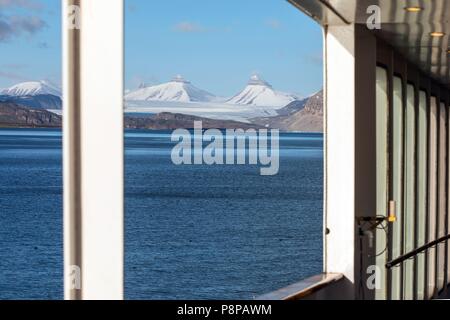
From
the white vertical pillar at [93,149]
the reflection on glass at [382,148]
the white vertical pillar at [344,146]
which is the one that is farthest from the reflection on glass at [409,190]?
the white vertical pillar at [93,149]

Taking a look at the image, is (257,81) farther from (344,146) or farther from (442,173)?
(344,146)

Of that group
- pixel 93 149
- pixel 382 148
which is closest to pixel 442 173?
pixel 382 148

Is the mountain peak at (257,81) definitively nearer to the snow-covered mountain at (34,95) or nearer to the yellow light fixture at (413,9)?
the snow-covered mountain at (34,95)

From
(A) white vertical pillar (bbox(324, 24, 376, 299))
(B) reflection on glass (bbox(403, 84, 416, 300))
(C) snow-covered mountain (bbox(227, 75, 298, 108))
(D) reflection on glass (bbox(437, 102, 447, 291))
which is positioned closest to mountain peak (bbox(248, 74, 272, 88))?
(C) snow-covered mountain (bbox(227, 75, 298, 108))

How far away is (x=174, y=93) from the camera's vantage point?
56.9 m

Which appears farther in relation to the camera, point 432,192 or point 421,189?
point 432,192

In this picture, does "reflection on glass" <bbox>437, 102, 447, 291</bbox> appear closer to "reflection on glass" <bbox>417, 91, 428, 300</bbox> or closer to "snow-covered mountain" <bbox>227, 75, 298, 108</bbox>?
"reflection on glass" <bbox>417, 91, 428, 300</bbox>

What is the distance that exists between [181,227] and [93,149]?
47521 mm

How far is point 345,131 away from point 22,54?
49910 mm

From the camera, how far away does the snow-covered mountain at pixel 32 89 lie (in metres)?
51.3

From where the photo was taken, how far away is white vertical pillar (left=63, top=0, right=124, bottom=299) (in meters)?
2.56

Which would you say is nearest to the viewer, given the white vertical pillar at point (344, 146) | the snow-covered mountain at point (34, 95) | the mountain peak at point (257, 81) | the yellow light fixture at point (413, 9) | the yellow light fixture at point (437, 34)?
the yellow light fixture at point (413, 9)

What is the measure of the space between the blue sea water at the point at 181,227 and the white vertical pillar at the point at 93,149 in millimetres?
37379

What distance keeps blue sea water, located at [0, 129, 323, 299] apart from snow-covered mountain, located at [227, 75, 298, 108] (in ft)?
16.8
